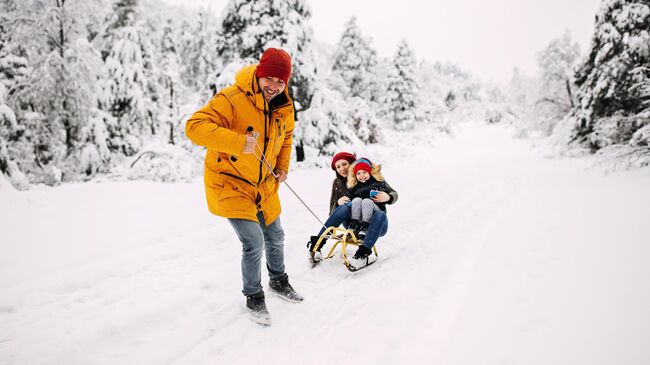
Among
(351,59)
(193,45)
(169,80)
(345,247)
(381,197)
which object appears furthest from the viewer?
(193,45)

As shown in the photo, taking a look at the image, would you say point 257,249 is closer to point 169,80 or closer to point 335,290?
point 335,290

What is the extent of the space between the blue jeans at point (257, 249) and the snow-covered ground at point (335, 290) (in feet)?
1.02

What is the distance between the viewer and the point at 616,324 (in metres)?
2.34

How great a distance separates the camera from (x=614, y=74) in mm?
10508

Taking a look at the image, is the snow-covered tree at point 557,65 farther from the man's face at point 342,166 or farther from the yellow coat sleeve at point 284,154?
the yellow coat sleeve at point 284,154

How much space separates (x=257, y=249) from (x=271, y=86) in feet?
4.44

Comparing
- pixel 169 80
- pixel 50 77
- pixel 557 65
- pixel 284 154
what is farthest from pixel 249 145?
pixel 557 65

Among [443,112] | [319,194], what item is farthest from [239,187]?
[443,112]

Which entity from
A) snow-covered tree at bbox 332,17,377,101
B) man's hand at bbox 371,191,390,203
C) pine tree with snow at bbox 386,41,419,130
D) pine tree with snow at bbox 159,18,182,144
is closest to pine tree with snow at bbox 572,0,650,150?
man's hand at bbox 371,191,390,203

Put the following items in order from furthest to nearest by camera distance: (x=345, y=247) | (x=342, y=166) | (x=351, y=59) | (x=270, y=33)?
(x=351, y=59) < (x=270, y=33) < (x=342, y=166) < (x=345, y=247)

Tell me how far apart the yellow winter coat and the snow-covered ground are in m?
1.10

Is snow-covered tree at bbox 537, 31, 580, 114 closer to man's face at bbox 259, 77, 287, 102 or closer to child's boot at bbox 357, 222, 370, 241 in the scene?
child's boot at bbox 357, 222, 370, 241

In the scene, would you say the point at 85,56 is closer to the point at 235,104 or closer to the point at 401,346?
the point at 235,104

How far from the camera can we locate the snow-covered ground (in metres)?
2.45
